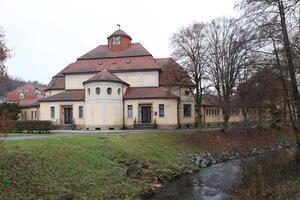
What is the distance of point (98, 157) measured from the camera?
13.3 m

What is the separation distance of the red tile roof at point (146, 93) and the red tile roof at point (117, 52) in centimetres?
605

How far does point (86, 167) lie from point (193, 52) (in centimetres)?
1933

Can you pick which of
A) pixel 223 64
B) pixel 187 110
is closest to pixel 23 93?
pixel 187 110

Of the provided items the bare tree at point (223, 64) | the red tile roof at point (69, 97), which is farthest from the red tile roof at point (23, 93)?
the bare tree at point (223, 64)

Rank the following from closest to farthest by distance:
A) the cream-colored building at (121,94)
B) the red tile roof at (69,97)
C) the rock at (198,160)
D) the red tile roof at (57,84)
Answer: the rock at (198,160) < the cream-colored building at (121,94) < the red tile roof at (69,97) < the red tile roof at (57,84)

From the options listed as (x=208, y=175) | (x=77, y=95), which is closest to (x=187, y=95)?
(x=77, y=95)

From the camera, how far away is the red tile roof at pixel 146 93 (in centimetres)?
3098

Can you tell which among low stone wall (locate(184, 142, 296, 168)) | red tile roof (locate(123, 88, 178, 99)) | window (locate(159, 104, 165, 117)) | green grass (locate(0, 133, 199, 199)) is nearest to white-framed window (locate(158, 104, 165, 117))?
window (locate(159, 104, 165, 117))

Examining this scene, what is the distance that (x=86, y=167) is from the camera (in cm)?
1162

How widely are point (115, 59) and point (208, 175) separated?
2574 centimetres

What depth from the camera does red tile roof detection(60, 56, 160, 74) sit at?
34.1 m

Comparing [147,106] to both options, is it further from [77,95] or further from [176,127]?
[77,95]

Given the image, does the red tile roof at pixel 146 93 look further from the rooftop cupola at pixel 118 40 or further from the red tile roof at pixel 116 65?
the rooftop cupola at pixel 118 40

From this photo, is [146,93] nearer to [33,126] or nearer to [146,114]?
[146,114]
